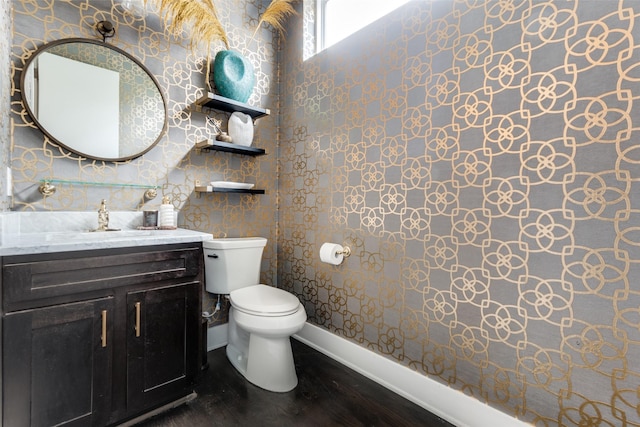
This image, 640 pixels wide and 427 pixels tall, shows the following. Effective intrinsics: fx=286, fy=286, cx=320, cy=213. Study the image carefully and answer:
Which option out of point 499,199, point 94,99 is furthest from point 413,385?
point 94,99

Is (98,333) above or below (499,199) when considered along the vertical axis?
below

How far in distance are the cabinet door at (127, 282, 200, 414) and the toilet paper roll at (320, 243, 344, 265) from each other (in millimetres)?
784

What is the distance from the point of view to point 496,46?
1.28 m

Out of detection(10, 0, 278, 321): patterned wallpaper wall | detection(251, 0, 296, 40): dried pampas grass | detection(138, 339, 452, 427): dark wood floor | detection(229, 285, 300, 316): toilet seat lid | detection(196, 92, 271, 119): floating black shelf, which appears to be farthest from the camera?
detection(251, 0, 296, 40): dried pampas grass

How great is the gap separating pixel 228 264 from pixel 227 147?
83 centimetres

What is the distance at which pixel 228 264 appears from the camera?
1953 mm

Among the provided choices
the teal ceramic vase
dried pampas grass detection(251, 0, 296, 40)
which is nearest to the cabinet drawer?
the teal ceramic vase

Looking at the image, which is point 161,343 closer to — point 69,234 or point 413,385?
point 69,234

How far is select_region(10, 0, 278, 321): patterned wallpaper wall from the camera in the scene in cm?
151

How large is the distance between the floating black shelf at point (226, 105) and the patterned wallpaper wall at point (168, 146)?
0.09m

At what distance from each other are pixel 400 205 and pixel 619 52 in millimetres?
1006

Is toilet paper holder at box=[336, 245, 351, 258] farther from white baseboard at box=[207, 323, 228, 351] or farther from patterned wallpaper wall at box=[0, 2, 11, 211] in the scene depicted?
patterned wallpaper wall at box=[0, 2, 11, 211]

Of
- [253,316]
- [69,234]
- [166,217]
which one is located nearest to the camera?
[69,234]

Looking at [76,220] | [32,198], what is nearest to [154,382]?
[76,220]
